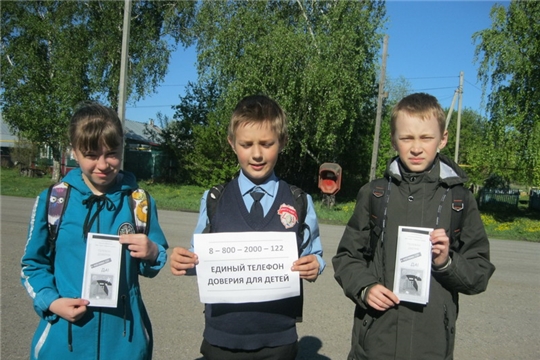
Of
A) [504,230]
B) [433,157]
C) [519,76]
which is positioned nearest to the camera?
[433,157]

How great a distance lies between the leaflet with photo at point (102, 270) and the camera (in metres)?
2.24

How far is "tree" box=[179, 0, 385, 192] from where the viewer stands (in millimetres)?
22391

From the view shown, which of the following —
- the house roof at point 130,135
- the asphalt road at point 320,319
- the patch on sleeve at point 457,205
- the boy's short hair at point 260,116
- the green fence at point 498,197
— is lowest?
the asphalt road at point 320,319

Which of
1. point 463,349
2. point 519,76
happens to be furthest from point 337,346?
point 519,76

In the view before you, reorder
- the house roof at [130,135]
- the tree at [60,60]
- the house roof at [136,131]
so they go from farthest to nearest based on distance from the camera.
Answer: the house roof at [136,131]
the house roof at [130,135]
the tree at [60,60]

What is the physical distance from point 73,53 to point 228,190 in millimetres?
28128

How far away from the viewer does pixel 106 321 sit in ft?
7.64

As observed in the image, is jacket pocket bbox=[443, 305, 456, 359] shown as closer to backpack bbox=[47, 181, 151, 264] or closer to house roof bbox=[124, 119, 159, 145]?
backpack bbox=[47, 181, 151, 264]

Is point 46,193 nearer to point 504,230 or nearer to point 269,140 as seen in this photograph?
point 269,140

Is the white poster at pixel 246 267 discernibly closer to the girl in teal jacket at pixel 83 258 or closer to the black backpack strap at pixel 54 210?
the girl in teal jacket at pixel 83 258

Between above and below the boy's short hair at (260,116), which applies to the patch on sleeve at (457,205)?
below

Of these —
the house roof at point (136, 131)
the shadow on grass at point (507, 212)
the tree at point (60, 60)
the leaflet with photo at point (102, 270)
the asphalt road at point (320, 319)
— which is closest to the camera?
the leaflet with photo at point (102, 270)

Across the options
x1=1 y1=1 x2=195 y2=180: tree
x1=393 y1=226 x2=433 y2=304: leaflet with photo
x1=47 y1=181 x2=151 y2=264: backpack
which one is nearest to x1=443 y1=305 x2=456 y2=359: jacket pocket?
x1=393 y1=226 x2=433 y2=304: leaflet with photo

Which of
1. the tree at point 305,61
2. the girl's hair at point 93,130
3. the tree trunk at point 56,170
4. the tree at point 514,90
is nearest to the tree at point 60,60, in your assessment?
the tree trunk at point 56,170
